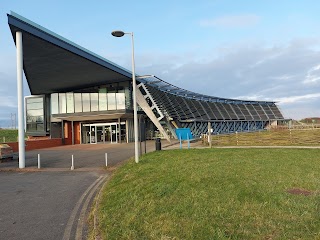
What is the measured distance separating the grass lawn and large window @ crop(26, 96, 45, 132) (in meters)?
37.1

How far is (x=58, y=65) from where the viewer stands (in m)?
25.7

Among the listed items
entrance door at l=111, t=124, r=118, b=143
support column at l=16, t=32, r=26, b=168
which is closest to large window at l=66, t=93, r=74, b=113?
entrance door at l=111, t=124, r=118, b=143

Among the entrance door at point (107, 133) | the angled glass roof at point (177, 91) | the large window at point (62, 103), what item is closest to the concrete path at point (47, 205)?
the angled glass roof at point (177, 91)

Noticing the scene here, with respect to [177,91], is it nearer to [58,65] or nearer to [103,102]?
[103,102]

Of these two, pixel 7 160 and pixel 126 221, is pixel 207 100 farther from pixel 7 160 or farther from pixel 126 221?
pixel 126 221

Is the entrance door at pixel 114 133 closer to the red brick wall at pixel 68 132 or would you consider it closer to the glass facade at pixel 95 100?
the glass facade at pixel 95 100

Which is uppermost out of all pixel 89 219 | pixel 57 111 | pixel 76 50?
pixel 76 50

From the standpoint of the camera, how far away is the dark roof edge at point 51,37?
52.2 ft

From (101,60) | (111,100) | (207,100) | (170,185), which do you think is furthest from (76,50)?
(207,100)

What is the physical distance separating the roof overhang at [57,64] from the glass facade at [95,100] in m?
1.24

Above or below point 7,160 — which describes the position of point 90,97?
above

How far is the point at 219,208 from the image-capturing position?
5.74 m

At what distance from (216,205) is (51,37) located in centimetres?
1706

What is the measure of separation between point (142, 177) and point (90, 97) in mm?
26785
